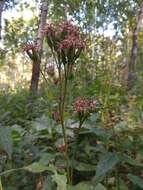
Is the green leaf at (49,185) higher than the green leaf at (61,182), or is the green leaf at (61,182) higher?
the green leaf at (61,182)

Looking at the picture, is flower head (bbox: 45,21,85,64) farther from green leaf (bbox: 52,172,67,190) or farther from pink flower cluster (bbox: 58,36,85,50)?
green leaf (bbox: 52,172,67,190)

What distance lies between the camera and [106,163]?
2041 millimetres

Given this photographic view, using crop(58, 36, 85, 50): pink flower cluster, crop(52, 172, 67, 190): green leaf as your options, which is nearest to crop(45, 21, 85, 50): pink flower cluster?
crop(58, 36, 85, 50): pink flower cluster

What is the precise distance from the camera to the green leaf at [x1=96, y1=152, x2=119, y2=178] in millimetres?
2008

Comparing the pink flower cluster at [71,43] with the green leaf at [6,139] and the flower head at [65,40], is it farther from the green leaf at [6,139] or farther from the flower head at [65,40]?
the green leaf at [6,139]

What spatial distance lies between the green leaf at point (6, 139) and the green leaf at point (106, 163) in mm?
407

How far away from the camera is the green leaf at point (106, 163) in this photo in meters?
2.01

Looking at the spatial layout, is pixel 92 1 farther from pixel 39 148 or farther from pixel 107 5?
pixel 39 148

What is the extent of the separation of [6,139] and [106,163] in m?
0.47

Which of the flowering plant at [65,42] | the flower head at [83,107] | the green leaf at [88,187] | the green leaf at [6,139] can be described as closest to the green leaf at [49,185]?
the green leaf at [88,187]

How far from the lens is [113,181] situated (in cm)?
247

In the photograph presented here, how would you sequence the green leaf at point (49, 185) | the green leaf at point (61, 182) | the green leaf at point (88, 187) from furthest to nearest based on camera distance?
the green leaf at point (49, 185) < the green leaf at point (88, 187) < the green leaf at point (61, 182)

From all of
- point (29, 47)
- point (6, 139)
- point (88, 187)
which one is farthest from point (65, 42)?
point (88, 187)

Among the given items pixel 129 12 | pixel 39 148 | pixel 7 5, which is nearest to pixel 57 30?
pixel 39 148
